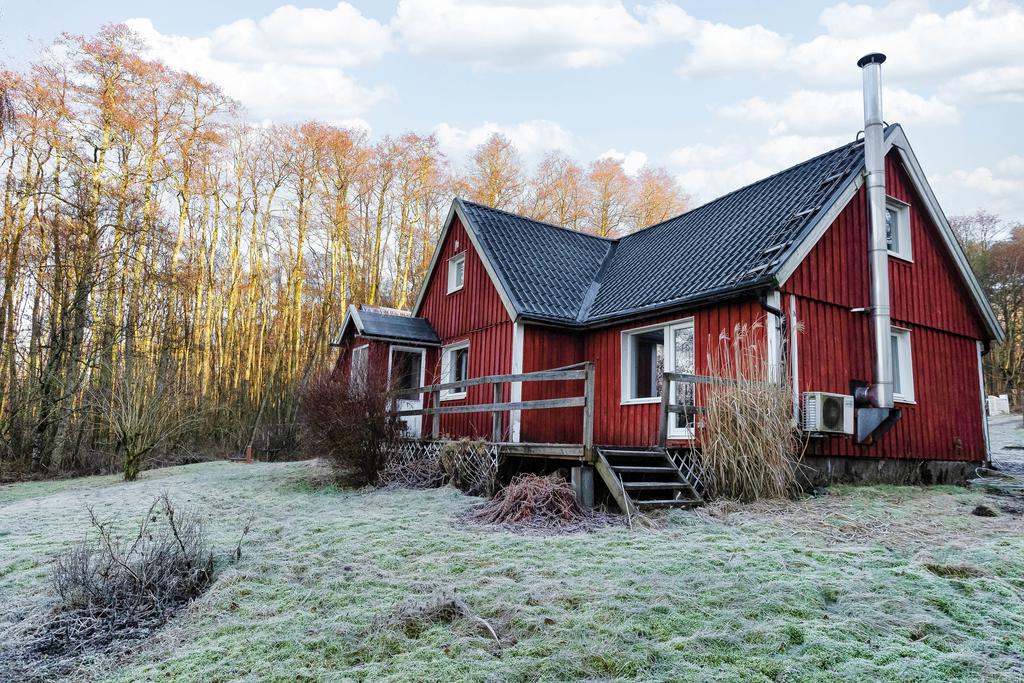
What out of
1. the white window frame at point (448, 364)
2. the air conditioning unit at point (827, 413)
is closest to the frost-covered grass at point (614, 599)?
the air conditioning unit at point (827, 413)

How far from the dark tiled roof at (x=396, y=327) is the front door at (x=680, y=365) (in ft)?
17.9

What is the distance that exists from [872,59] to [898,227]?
2.69m

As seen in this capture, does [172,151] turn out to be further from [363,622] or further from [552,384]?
[363,622]

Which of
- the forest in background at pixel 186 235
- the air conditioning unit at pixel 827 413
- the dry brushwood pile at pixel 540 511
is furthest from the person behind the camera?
the forest in background at pixel 186 235

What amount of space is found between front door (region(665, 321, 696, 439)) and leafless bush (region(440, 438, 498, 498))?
110 inches

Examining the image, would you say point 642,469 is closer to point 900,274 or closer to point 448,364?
point 900,274

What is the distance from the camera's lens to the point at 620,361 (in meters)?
10.1

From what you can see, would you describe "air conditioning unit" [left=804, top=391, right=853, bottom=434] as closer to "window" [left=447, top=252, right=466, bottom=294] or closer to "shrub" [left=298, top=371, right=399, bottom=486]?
"shrub" [left=298, top=371, right=399, bottom=486]

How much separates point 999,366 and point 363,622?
3127cm

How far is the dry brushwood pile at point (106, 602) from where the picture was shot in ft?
11.1

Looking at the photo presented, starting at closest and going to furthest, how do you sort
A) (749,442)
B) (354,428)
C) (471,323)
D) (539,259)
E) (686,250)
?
(749,442)
(354,428)
(686,250)
(471,323)
(539,259)

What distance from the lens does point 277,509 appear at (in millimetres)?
7102

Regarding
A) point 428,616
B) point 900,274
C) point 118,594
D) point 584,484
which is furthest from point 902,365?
point 118,594

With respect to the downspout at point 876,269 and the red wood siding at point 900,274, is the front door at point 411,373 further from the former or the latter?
the downspout at point 876,269
